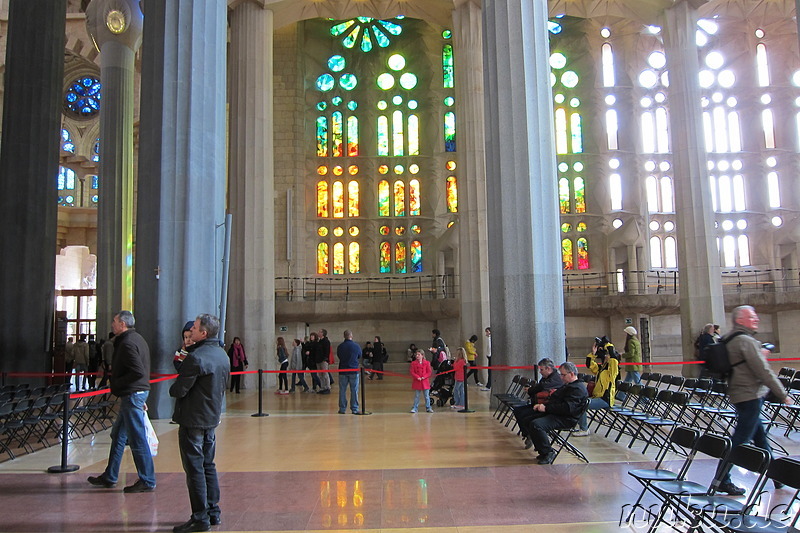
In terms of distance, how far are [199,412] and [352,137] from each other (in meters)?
30.8

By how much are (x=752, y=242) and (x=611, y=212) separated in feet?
23.7

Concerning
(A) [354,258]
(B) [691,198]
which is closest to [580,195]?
(B) [691,198]

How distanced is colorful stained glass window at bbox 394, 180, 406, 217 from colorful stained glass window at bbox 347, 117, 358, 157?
2.74 metres

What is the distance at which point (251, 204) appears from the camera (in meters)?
22.7

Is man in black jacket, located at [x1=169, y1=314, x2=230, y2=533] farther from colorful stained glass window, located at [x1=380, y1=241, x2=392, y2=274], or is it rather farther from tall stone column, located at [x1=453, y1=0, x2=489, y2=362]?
colorful stained glass window, located at [x1=380, y1=241, x2=392, y2=274]

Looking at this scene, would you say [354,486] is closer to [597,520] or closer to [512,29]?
[597,520]

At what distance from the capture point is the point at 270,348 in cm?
2258

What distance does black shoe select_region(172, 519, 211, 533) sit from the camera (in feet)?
18.3

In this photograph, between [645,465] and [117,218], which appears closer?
[645,465]

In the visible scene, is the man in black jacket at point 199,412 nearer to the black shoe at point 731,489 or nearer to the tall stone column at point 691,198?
the black shoe at point 731,489

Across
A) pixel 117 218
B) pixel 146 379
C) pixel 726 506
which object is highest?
pixel 117 218

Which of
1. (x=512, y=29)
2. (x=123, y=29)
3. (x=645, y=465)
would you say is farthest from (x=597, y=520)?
(x=123, y=29)

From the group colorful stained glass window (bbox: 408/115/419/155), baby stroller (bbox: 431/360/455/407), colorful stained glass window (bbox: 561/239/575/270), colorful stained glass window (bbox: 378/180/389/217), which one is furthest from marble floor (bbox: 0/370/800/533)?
colorful stained glass window (bbox: 408/115/419/155)

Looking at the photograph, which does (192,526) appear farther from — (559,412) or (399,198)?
(399,198)
